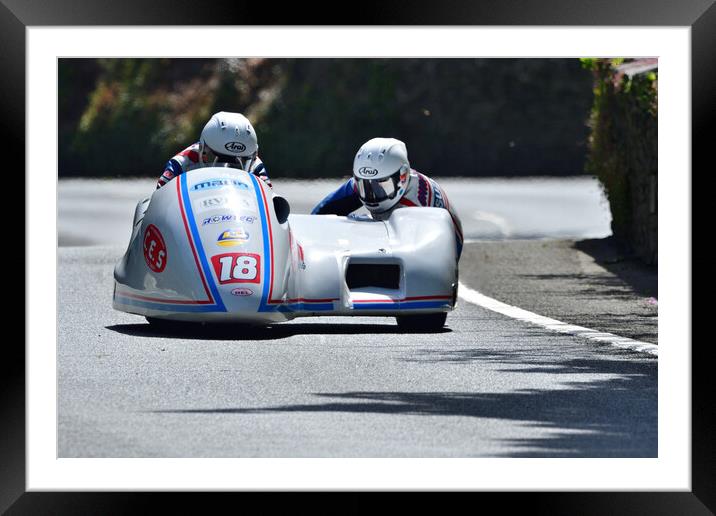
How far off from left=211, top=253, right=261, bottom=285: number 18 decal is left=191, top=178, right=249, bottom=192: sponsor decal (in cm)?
74

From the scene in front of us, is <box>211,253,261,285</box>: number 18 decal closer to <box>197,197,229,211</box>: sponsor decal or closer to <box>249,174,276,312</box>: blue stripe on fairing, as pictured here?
<box>249,174,276,312</box>: blue stripe on fairing

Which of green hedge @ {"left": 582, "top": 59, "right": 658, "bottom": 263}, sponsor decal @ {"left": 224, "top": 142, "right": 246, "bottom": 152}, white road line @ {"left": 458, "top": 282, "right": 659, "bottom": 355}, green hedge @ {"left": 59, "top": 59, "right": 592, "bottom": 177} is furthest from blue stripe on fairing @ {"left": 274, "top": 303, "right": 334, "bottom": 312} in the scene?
green hedge @ {"left": 59, "top": 59, "right": 592, "bottom": 177}

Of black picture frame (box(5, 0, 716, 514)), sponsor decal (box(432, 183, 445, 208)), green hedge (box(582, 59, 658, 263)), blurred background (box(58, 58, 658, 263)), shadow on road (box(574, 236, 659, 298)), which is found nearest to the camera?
black picture frame (box(5, 0, 716, 514))

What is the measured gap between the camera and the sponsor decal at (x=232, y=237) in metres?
12.6

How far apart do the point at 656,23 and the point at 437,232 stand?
5854 mm

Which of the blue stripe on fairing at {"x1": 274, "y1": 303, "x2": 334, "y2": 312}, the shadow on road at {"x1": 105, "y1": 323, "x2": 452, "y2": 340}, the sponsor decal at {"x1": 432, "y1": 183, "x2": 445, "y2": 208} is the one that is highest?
the sponsor decal at {"x1": 432, "y1": 183, "x2": 445, "y2": 208}

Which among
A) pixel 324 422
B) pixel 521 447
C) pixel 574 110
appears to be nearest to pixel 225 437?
pixel 324 422

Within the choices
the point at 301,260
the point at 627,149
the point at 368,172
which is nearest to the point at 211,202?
the point at 301,260

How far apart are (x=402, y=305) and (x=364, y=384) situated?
244 cm

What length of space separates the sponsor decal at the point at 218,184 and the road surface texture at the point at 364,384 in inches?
42.4

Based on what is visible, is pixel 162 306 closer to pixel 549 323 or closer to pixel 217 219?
pixel 217 219

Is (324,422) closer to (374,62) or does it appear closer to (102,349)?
(102,349)

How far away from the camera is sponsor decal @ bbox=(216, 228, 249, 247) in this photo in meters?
12.6

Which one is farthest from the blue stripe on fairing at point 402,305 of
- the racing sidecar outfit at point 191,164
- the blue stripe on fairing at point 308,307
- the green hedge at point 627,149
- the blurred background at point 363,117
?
the blurred background at point 363,117
